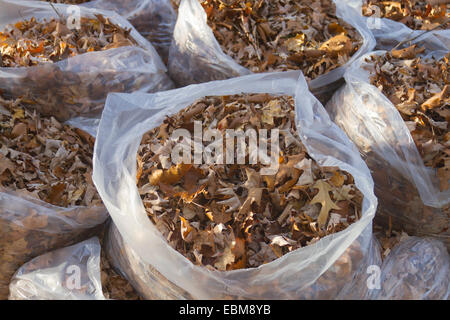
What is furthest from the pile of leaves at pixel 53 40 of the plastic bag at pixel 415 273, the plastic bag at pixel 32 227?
the plastic bag at pixel 415 273

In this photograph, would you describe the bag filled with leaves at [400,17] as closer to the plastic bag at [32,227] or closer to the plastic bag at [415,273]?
the plastic bag at [415,273]

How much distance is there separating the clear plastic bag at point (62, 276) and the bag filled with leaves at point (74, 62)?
684 mm

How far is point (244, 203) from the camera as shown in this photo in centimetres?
132

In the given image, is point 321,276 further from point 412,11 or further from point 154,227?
point 412,11

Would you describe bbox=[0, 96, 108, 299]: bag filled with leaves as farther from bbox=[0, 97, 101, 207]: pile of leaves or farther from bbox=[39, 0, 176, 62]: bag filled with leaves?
bbox=[39, 0, 176, 62]: bag filled with leaves

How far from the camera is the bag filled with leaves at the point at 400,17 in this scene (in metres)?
2.03

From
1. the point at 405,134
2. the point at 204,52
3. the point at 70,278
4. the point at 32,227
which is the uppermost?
the point at 204,52

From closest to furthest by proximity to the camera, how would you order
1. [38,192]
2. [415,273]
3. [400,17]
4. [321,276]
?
1. [321,276]
2. [415,273]
3. [38,192]
4. [400,17]

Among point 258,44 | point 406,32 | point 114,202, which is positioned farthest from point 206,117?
point 406,32

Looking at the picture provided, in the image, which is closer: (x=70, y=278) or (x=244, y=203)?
(x=244, y=203)

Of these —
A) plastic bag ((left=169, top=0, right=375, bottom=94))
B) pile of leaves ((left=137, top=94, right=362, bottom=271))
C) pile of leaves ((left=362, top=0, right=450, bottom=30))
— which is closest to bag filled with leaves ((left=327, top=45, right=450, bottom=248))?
plastic bag ((left=169, top=0, right=375, bottom=94))

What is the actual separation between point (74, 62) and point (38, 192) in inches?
24.3

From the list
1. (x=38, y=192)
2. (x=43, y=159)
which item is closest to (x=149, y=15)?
(x=43, y=159)
